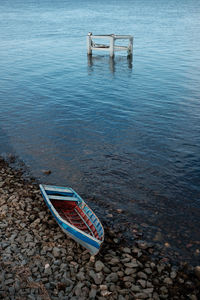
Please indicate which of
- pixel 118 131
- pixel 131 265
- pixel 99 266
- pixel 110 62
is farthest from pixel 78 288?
pixel 110 62

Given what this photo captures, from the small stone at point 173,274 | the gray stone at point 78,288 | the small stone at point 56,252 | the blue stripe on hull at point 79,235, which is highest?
the blue stripe on hull at point 79,235

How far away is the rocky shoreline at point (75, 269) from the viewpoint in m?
8.98

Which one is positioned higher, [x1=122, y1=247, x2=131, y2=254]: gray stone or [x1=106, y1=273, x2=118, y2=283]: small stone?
[x1=106, y1=273, x2=118, y2=283]: small stone

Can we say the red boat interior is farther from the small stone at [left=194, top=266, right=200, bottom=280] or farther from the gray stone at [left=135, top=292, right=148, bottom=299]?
the small stone at [left=194, top=266, right=200, bottom=280]

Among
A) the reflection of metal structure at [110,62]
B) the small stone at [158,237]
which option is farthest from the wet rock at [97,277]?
the reflection of metal structure at [110,62]

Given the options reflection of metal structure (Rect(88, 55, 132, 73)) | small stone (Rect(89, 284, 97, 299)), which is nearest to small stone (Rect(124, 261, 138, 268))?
small stone (Rect(89, 284, 97, 299))

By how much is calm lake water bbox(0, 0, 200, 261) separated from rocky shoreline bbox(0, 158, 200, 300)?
4.78 ft

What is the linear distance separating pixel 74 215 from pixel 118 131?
9.65m

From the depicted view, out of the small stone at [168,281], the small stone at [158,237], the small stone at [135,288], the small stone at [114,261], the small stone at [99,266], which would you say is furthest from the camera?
the small stone at [158,237]

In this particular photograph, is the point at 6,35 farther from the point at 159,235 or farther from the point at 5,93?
the point at 159,235

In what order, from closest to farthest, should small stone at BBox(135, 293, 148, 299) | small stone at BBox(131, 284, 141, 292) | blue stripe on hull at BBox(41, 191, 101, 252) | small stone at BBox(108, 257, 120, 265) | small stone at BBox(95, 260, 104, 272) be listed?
small stone at BBox(135, 293, 148, 299), small stone at BBox(131, 284, 141, 292), small stone at BBox(95, 260, 104, 272), blue stripe on hull at BBox(41, 191, 101, 252), small stone at BBox(108, 257, 120, 265)

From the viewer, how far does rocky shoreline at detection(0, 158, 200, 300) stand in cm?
898

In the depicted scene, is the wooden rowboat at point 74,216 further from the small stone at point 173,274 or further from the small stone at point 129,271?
the small stone at point 173,274

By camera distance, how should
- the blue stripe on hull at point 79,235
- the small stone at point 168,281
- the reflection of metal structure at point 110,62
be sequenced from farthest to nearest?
the reflection of metal structure at point 110,62, the blue stripe on hull at point 79,235, the small stone at point 168,281
